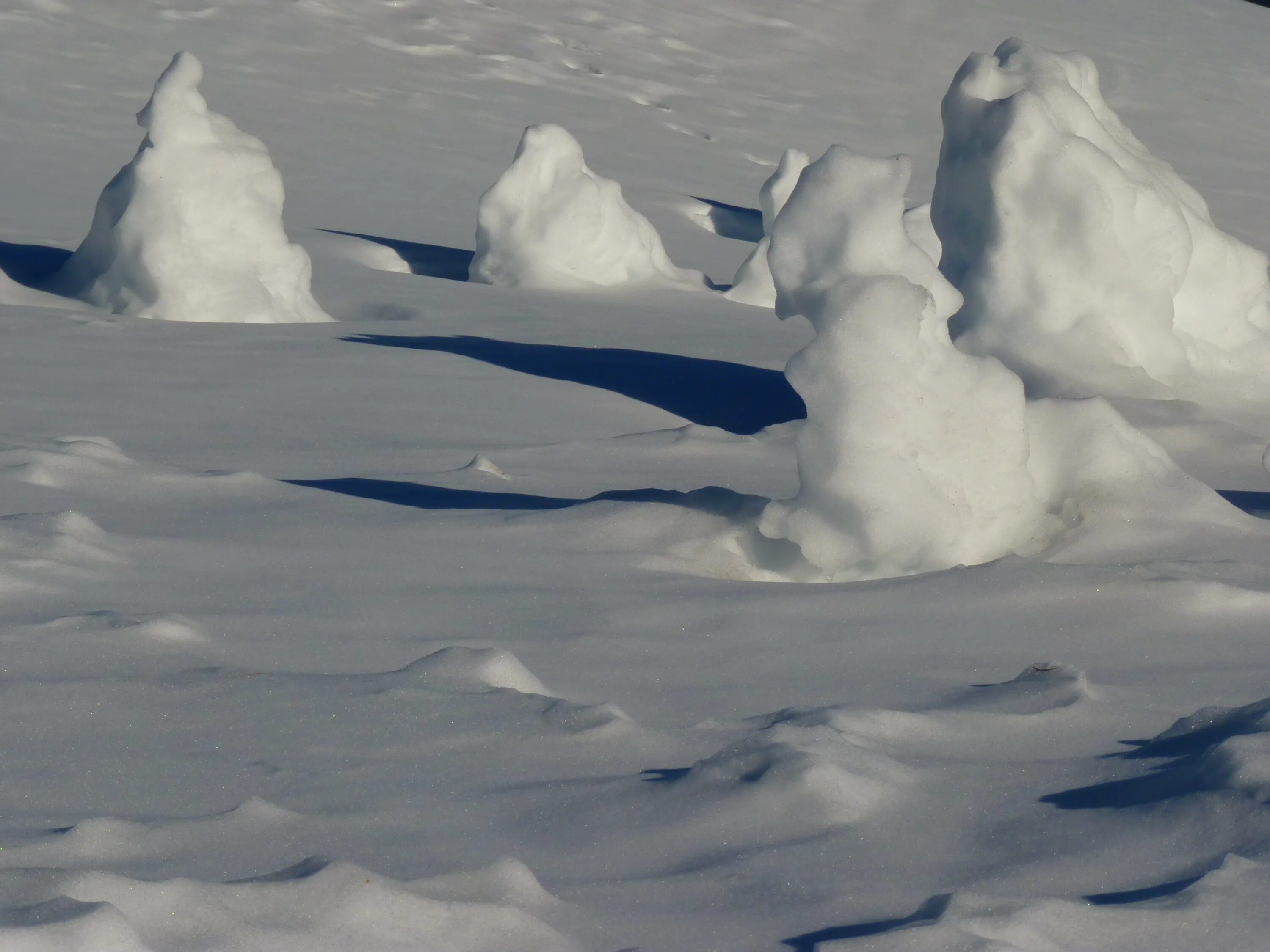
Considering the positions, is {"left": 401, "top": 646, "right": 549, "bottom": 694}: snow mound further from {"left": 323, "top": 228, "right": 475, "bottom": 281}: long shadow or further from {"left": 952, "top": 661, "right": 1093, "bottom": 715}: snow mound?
{"left": 323, "top": 228, "right": 475, "bottom": 281}: long shadow

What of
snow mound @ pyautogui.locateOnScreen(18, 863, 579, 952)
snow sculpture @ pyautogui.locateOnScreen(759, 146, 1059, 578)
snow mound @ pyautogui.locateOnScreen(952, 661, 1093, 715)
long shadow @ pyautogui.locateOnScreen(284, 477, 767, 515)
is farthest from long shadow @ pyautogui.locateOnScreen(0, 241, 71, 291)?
snow mound @ pyautogui.locateOnScreen(18, 863, 579, 952)

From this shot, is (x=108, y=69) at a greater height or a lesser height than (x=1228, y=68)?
lesser

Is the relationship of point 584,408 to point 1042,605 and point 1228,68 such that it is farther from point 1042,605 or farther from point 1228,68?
point 1228,68

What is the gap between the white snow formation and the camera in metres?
3.33

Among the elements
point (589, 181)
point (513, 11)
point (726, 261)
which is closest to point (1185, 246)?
point (589, 181)

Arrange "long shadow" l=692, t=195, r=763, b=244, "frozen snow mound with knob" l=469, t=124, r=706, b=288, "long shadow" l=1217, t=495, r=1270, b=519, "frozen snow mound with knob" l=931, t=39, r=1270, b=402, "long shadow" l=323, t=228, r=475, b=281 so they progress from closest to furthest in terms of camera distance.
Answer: "long shadow" l=1217, t=495, r=1270, b=519
"frozen snow mound with knob" l=931, t=39, r=1270, b=402
"frozen snow mound with knob" l=469, t=124, r=706, b=288
"long shadow" l=323, t=228, r=475, b=281
"long shadow" l=692, t=195, r=763, b=244

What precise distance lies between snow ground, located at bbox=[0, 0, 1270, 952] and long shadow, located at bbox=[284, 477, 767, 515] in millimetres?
15

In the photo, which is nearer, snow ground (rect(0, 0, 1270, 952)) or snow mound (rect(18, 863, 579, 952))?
snow mound (rect(18, 863, 579, 952))

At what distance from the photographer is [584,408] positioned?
17.5ft

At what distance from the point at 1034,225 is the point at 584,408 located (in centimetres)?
167

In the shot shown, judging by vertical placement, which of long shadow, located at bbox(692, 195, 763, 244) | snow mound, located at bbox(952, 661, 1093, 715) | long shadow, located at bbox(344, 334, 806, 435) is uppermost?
snow mound, located at bbox(952, 661, 1093, 715)

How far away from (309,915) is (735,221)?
11.7 metres

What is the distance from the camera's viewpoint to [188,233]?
7.23m

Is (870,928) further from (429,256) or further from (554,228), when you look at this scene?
(429,256)
